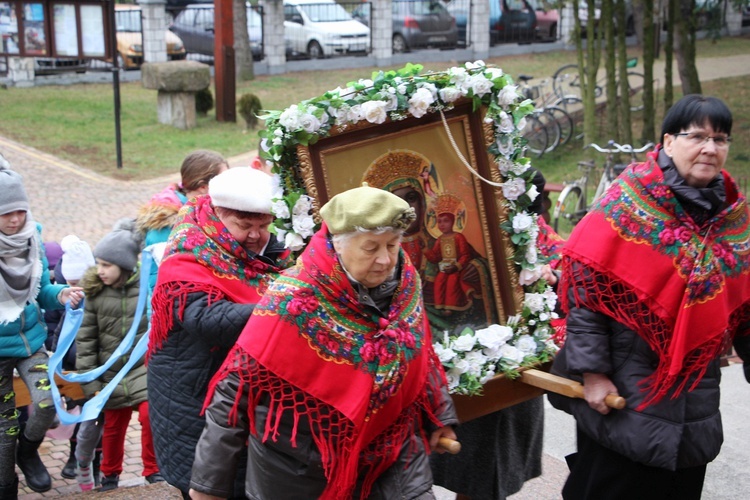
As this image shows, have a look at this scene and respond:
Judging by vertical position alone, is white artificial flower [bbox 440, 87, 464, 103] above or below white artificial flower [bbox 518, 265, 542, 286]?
above

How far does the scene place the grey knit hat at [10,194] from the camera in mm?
4422

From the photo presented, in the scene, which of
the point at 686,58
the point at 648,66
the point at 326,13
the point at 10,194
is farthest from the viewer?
the point at 326,13

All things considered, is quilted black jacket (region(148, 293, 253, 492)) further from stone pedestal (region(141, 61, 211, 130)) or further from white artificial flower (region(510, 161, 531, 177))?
stone pedestal (region(141, 61, 211, 130))

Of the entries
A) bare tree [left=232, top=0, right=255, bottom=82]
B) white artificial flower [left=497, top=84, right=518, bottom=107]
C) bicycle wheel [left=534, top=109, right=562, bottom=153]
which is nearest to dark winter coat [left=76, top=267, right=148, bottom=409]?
white artificial flower [left=497, top=84, right=518, bottom=107]

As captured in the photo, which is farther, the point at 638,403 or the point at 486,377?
the point at 486,377

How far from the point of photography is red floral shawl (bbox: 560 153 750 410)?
11.0 feet

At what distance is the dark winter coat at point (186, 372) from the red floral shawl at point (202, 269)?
1.6 inches

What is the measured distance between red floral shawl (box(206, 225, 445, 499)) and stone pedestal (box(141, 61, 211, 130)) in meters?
15.0

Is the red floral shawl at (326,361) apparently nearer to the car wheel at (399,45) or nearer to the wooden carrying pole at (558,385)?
the wooden carrying pole at (558,385)

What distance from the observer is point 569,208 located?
11062 millimetres

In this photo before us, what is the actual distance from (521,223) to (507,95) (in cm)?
53

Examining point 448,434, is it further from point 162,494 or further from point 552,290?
point 162,494

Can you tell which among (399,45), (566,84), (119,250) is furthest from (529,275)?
(399,45)

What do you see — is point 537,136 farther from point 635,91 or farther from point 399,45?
point 399,45
